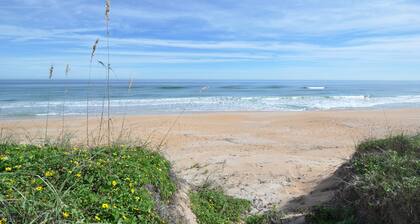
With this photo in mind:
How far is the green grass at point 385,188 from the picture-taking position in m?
4.32

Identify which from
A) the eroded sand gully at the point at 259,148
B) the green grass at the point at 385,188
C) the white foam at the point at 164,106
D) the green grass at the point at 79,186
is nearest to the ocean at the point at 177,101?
the white foam at the point at 164,106

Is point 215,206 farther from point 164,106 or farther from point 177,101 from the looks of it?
point 177,101

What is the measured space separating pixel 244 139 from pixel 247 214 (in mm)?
7172

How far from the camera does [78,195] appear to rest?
3.52 meters

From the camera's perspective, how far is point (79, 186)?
12.0 feet

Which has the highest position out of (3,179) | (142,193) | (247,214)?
(3,179)

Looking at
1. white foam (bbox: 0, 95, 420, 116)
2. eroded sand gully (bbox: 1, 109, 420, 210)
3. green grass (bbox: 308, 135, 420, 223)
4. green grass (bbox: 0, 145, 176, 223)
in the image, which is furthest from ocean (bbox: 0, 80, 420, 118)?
green grass (bbox: 308, 135, 420, 223)

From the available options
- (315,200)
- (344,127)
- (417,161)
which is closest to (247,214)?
(315,200)

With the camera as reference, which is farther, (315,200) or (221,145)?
(221,145)

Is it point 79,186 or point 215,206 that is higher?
point 79,186

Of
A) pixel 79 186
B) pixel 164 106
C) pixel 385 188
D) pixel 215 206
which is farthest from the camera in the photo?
pixel 164 106

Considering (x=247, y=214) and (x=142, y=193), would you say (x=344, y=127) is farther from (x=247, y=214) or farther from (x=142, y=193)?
(x=142, y=193)

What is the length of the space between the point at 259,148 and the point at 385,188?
730 centimetres

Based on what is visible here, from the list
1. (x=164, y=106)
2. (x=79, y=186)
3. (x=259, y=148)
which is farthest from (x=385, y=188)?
(x=164, y=106)
